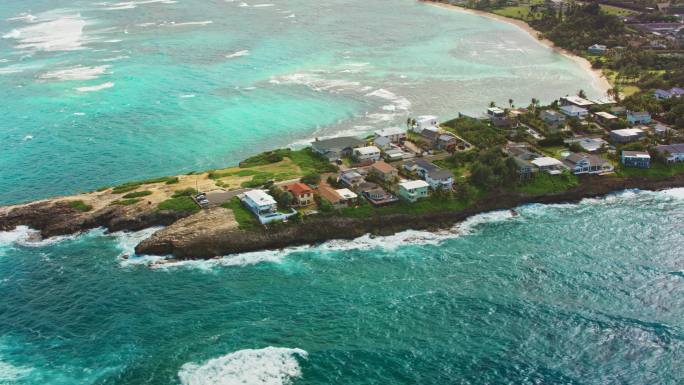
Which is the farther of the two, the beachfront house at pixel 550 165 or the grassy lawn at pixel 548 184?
the beachfront house at pixel 550 165

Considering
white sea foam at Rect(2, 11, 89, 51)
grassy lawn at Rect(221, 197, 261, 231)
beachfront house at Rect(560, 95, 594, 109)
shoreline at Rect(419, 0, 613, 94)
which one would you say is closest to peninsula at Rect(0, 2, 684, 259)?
grassy lawn at Rect(221, 197, 261, 231)

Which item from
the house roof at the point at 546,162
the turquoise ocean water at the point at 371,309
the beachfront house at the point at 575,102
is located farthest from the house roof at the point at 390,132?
the beachfront house at the point at 575,102

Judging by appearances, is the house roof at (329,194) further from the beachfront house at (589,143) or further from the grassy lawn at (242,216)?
the beachfront house at (589,143)

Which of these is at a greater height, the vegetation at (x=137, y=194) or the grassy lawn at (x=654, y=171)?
the grassy lawn at (x=654, y=171)

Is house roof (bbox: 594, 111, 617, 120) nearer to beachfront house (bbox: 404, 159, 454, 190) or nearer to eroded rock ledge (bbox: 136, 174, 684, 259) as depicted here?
eroded rock ledge (bbox: 136, 174, 684, 259)

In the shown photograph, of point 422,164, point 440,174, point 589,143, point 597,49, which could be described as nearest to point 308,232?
point 440,174
